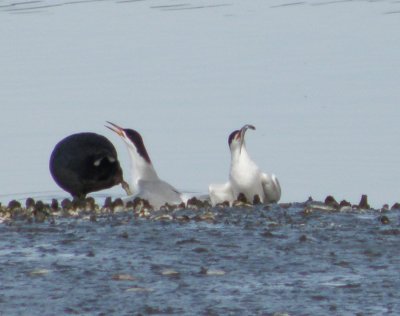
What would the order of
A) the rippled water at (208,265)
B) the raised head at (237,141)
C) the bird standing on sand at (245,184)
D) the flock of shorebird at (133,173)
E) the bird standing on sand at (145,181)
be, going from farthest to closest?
the raised head at (237,141) < the bird standing on sand at (245,184) < the flock of shorebird at (133,173) < the bird standing on sand at (145,181) < the rippled water at (208,265)

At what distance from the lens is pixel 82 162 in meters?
16.5

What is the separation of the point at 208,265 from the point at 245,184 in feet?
19.4

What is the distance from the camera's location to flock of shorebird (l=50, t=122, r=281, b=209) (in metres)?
16.5

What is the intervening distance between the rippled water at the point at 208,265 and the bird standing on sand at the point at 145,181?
7.62 ft

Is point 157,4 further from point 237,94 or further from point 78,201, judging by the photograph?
point 78,201

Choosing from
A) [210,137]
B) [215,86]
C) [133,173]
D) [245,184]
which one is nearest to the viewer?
[245,184]

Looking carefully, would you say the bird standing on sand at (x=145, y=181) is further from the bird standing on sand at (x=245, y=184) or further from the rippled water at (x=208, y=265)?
the rippled water at (x=208, y=265)

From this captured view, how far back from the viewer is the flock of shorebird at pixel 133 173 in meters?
16.5

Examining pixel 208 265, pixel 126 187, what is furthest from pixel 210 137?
pixel 208 265

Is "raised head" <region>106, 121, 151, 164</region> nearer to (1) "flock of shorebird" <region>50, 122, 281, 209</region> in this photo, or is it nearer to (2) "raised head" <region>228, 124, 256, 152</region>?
(1) "flock of shorebird" <region>50, 122, 281, 209</region>

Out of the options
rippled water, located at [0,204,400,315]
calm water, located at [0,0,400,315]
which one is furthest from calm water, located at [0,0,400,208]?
rippled water, located at [0,204,400,315]

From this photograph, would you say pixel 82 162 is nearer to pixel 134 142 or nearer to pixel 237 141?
pixel 134 142

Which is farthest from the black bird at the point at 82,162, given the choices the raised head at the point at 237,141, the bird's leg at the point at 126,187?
the raised head at the point at 237,141

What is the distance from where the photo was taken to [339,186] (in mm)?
18531
